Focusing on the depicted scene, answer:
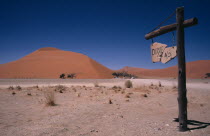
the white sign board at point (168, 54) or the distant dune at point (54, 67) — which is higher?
A: the distant dune at point (54, 67)

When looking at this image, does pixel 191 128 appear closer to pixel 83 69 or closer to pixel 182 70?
pixel 182 70

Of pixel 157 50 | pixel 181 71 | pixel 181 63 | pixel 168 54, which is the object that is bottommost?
pixel 181 71

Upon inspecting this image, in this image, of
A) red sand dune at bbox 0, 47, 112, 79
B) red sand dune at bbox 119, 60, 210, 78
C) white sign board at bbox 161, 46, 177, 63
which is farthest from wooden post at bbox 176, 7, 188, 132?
red sand dune at bbox 119, 60, 210, 78

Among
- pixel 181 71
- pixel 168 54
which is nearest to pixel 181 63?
pixel 181 71

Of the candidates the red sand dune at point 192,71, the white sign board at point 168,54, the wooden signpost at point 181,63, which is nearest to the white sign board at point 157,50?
the white sign board at point 168,54

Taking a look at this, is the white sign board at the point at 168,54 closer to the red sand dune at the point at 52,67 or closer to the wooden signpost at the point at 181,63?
the wooden signpost at the point at 181,63

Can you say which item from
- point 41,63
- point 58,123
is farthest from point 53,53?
point 58,123

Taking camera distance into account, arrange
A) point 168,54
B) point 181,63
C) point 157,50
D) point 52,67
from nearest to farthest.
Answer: point 181,63 < point 168,54 < point 157,50 < point 52,67

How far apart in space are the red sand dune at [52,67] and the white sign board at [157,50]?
4446 cm

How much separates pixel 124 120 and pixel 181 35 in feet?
9.52

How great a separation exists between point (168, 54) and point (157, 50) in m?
0.44

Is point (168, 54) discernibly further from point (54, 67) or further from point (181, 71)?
point (54, 67)

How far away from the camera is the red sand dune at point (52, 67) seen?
163ft

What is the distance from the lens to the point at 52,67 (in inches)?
2219
